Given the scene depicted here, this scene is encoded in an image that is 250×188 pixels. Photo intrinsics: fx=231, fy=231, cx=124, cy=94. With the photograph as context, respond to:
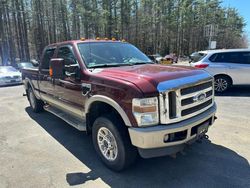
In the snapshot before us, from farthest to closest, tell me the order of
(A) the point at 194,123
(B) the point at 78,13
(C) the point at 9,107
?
(B) the point at 78,13 < (C) the point at 9,107 < (A) the point at 194,123

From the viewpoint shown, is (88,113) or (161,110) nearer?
(161,110)

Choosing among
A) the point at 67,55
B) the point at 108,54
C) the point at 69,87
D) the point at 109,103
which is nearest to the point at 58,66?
the point at 69,87

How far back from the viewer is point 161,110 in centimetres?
286

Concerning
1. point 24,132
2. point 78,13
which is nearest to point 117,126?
point 24,132

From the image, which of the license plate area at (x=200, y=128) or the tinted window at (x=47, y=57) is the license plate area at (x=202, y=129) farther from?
the tinted window at (x=47, y=57)

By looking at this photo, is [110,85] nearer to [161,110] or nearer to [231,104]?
[161,110]

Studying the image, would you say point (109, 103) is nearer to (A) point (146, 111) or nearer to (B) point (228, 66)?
(A) point (146, 111)

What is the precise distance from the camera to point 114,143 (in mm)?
3373

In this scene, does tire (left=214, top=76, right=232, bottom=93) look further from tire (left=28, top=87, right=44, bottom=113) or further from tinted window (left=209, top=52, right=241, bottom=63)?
A: tire (left=28, top=87, right=44, bottom=113)

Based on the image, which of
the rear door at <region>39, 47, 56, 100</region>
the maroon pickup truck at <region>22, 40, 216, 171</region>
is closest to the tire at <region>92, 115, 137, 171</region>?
the maroon pickup truck at <region>22, 40, 216, 171</region>

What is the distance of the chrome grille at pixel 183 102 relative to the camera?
9.45 ft

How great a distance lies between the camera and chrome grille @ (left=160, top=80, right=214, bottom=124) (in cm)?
288

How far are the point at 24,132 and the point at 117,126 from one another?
3.15 m

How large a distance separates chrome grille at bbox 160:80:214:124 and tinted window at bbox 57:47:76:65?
203cm
